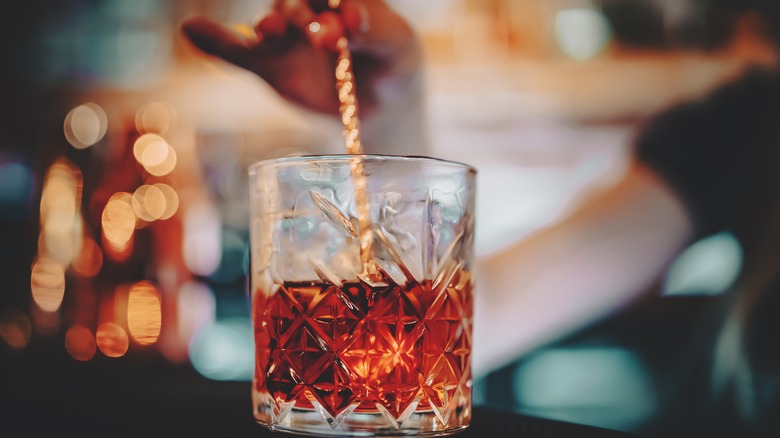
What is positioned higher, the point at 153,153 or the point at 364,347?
the point at 153,153

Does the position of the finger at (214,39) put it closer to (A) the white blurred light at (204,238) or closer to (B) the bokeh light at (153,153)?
(B) the bokeh light at (153,153)

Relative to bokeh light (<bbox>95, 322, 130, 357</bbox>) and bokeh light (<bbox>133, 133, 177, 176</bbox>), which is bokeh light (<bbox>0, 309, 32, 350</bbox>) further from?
bokeh light (<bbox>133, 133, 177, 176</bbox>)

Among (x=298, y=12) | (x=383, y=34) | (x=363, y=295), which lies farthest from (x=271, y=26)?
(x=363, y=295)

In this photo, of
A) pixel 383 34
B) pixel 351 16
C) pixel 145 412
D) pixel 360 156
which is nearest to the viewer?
pixel 360 156

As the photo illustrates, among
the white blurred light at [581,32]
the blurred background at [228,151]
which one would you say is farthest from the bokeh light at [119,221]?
the white blurred light at [581,32]

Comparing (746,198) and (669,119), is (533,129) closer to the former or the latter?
(669,119)

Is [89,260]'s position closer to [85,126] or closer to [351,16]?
[351,16]
